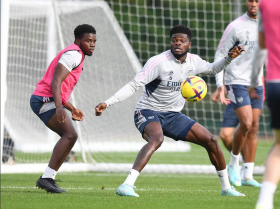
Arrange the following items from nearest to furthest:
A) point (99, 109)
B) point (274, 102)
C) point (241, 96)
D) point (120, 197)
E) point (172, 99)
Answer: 1. point (274, 102)
2. point (99, 109)
3. point (120, 197)
4. point (172, 99)
5. point (241, 96)

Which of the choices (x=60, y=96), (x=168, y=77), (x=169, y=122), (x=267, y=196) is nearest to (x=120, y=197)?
(x=169, y=122)

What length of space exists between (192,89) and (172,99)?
1.49ft

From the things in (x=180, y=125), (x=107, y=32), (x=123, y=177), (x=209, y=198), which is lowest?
(x=123, y=177)

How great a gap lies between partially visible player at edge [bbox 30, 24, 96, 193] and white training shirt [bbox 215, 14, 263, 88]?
2220mm

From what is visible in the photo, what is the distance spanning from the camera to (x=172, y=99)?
23.6 ft

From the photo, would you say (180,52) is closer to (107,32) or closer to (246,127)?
(246,127)

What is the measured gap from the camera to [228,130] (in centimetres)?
991

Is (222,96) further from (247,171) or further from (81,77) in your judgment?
(81,77)

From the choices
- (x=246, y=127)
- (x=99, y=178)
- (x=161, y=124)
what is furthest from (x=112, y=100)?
(x=99, y=178)

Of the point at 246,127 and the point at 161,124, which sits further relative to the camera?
the point at 246,127

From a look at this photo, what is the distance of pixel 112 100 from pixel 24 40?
614cm

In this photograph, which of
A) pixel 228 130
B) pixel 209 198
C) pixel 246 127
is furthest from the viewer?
pixel 228 130

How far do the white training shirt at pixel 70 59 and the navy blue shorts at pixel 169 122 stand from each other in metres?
0.93

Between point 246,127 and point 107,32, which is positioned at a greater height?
point 107,32
